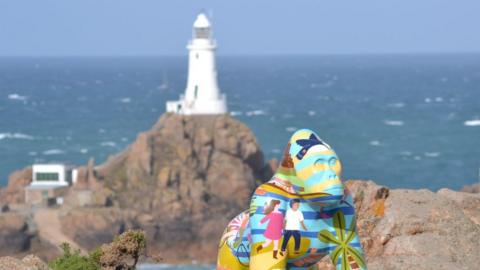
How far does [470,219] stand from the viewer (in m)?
15.0

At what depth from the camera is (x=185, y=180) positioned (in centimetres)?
5738

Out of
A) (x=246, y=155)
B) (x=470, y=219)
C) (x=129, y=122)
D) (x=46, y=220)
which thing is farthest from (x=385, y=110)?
(x=470, y=219)

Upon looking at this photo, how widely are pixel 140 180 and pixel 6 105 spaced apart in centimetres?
8996

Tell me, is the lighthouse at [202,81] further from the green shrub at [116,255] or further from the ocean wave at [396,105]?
the ocean wave at [396,105]

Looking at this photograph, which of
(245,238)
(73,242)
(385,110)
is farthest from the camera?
(385,110)

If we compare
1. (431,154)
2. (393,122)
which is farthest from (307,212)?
(393,122)

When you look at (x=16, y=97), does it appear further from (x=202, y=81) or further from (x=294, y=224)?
(x=294, y=224)

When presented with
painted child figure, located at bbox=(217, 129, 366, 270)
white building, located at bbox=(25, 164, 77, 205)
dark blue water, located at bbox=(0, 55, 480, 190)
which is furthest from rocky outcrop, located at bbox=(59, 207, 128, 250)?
painted child figure, located at bbox=(217, 129, 366, 270)

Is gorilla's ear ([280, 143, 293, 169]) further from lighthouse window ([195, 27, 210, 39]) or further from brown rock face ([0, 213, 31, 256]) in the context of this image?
lighthouse window ([195, 27, 210, 39])

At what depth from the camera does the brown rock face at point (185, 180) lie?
54312 mm

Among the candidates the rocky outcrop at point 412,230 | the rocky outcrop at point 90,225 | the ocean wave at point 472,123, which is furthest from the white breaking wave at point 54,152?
the rocky outcrop at point 412,230

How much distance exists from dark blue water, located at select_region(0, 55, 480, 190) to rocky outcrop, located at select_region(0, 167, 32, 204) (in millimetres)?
21673

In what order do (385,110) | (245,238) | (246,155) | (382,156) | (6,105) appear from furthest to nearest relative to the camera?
(6,105), (385,110), (382,156), (246,155), (245,238)

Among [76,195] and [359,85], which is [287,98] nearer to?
[359,85]
